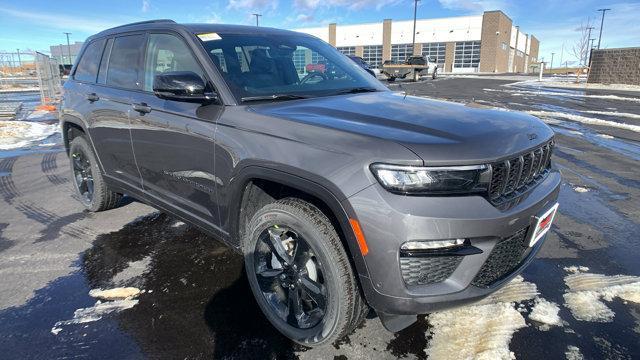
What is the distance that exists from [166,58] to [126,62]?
730 mm

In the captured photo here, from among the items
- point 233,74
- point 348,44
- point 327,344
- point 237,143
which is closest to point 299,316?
point 327,344

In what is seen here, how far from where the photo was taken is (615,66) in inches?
1069

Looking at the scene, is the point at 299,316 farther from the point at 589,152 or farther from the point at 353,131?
the point at 589,152

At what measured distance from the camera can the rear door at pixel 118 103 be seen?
3.63 meters

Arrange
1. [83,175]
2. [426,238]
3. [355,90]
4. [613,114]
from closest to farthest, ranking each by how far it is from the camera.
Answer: [426,238] → [355,90] → [83,175] → [613,114]

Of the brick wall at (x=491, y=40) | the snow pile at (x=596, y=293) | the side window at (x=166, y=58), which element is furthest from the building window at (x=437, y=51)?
the side window at (x=166, y=58)

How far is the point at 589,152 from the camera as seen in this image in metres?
7.32

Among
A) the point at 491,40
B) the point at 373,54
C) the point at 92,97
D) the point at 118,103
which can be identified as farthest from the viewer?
the point at 373,54

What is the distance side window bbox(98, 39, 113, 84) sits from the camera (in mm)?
4121

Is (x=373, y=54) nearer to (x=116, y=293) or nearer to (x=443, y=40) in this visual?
(x=443, y=40)

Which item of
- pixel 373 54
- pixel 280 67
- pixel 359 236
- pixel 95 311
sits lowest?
pixel 95 311

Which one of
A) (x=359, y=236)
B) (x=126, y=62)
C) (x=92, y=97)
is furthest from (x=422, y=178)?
(x=92, y=97)

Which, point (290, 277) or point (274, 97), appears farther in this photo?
point (274, 97)

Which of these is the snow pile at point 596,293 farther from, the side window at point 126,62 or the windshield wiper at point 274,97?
the side window at point 126,62
